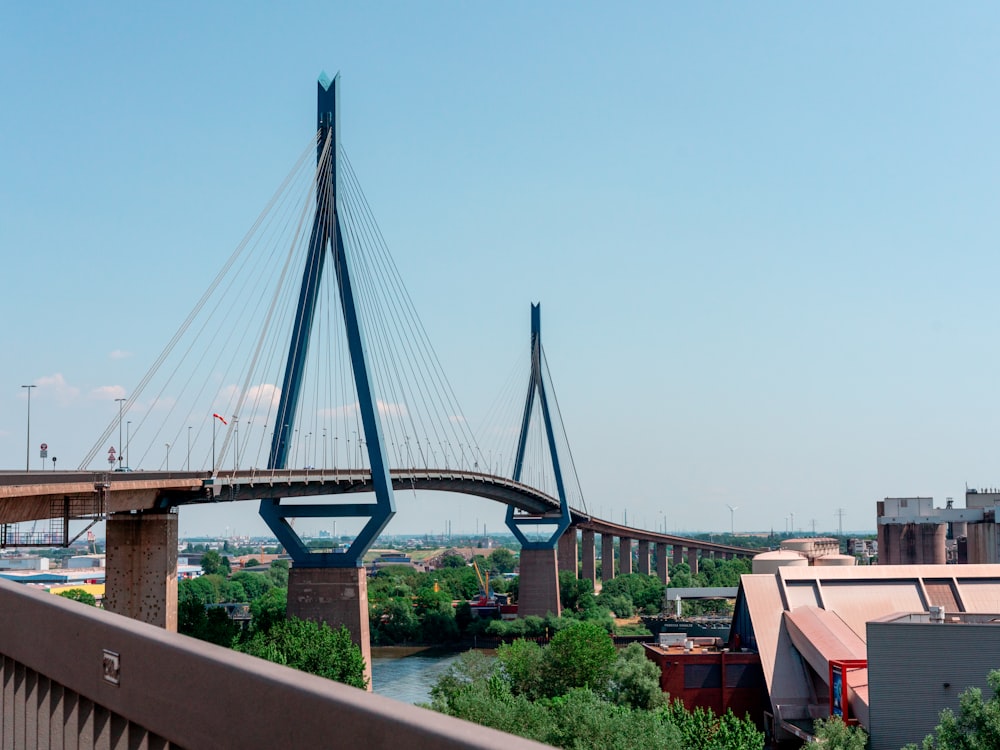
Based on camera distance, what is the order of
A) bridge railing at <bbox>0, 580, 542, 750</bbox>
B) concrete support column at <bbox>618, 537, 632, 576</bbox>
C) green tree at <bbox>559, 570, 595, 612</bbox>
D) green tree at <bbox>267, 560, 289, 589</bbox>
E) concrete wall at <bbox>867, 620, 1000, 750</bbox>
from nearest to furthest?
bridge railing at <bbox>0, 580, 542, 750</bbox>, concrete wall at <bbox>867, 620, 1000, 750</bbox>, green tree at <bbox>559, 570, 595, 612</bbox>, concrete support column at <bbox>618, 537, 632, 576</bbox>, green tree at <bbox>267, 560, 289, 589</bbox>

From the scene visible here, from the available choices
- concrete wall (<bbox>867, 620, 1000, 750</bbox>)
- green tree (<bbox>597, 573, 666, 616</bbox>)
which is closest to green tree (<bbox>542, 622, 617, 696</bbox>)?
concrete wall (<bbox>867, 620, 1000, 750</bbox>)

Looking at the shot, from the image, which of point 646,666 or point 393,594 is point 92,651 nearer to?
point 646,666

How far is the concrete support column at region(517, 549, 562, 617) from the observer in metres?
79.8

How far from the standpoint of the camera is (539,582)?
80125 millimetres

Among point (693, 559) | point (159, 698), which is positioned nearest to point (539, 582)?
point (693, 559)

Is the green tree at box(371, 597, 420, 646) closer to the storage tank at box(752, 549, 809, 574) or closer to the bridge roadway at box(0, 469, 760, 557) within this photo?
the bridge roadway at box(0, 469, 760, 557)

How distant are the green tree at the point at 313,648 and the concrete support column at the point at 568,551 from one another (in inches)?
2532

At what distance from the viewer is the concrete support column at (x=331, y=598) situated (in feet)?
140

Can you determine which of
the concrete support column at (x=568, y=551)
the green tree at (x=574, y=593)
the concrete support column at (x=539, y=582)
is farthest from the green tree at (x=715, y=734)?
the concrete support column at (x=568, y=551)

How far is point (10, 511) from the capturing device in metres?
25.5

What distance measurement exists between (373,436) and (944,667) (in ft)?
71.6

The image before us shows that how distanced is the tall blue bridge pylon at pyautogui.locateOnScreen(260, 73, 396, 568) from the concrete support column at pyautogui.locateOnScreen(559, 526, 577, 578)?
6309 centimetres

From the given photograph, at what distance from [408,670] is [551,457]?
25.2m

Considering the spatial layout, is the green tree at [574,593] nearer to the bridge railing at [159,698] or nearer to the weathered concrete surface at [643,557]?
the weathered concrete surface at [643,557]
